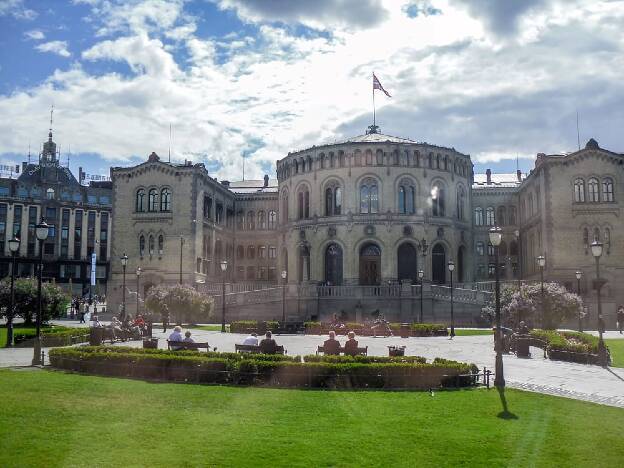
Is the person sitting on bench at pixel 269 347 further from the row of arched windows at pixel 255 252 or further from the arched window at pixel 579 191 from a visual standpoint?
the row of arched windows at pixel 255 252

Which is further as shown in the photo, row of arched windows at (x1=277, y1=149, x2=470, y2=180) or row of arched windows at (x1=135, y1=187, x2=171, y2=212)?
row of arched windows at (x1=135, y1=187, x2=171, y2=212)

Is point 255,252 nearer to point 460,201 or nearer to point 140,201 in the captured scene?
point 140,201

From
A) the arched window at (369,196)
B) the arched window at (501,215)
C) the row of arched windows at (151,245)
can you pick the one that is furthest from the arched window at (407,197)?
the row of arched windows at (151,245)

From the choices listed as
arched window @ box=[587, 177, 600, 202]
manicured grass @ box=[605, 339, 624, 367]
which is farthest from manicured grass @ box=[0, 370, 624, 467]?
arched window @ box=[587, 177, 600, 202]

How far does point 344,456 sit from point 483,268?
6203cm

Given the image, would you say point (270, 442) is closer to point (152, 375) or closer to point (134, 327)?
point (152, 375)

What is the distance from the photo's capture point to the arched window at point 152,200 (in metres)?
61.3

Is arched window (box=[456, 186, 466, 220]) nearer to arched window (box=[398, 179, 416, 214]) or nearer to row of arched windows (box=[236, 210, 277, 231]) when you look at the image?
arched window (box=[398, 179, 416, 214])

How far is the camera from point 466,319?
4741 cm

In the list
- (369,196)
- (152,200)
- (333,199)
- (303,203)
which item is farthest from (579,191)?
(152,200)

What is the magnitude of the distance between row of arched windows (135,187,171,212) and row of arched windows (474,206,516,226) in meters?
34.4

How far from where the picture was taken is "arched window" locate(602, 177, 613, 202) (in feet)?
176

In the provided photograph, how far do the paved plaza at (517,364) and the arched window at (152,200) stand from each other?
28086mm

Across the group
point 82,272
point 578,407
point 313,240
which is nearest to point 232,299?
point 313,240
